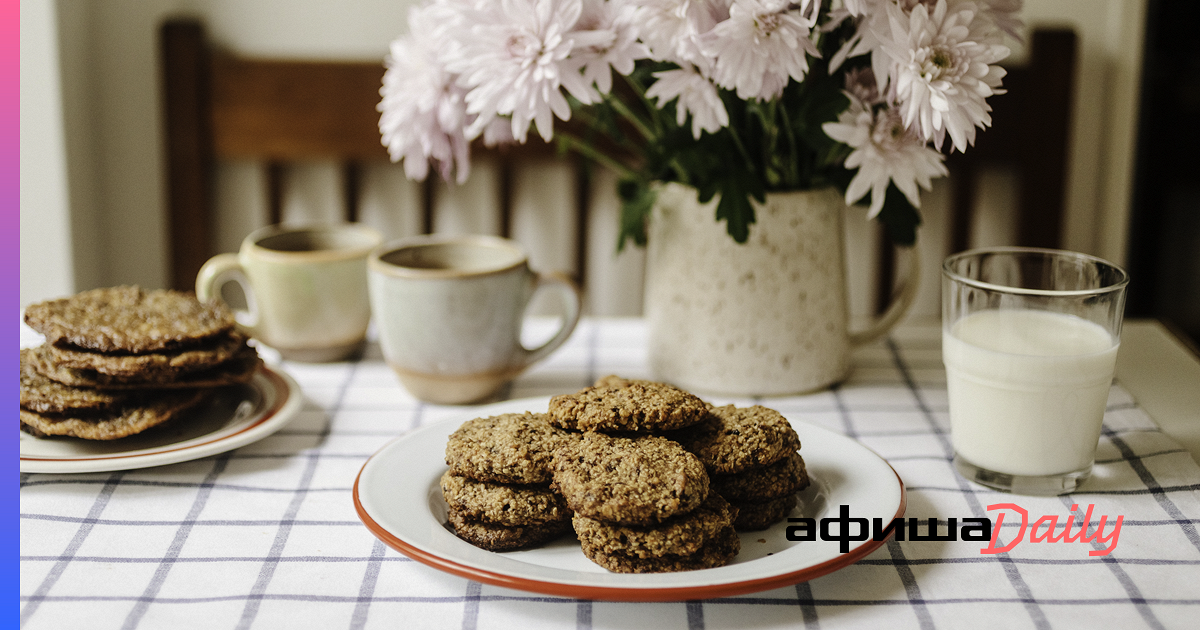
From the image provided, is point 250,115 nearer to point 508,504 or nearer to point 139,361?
point 139,361

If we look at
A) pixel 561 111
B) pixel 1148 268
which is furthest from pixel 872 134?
pixel 1148 268

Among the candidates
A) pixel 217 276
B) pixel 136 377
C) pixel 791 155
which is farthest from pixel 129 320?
pixel 791 155

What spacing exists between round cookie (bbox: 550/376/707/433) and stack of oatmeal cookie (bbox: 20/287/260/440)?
35cm

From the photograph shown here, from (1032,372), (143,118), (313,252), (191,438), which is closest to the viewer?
(1032,372)

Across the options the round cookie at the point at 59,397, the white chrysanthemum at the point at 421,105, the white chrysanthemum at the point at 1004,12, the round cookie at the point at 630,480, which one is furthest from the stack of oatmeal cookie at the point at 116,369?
the white chrysanthemum at the point at 1004,12

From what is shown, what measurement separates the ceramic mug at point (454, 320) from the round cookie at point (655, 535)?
1.09 feet

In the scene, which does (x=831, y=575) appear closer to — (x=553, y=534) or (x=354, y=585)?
(x=553, y=534)

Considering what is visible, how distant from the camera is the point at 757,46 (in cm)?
77

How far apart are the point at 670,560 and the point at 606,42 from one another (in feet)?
1.41

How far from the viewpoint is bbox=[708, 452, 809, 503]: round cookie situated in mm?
694

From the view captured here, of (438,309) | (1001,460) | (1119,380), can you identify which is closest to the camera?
(1001,460)

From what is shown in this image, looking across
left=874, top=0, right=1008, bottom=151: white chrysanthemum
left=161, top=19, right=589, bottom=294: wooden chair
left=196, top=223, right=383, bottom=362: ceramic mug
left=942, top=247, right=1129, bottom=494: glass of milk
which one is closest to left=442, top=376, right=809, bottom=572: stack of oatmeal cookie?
left=942, top=247, right=1129, bottom=494: glass of milk

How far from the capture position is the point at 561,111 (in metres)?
0.81

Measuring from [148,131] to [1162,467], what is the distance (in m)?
1.67
